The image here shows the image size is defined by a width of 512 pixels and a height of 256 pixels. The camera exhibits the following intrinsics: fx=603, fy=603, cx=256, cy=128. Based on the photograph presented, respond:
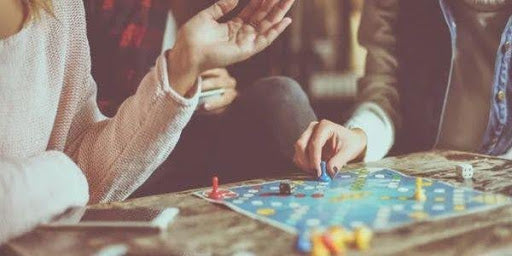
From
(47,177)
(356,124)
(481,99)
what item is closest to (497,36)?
(481,99)

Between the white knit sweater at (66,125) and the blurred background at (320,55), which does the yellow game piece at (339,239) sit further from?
the blurred background at (320,55)

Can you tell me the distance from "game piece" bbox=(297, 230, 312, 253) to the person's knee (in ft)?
2.25

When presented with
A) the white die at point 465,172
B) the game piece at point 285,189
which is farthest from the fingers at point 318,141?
the white die at point 465,172

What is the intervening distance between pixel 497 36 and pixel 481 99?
16 cm

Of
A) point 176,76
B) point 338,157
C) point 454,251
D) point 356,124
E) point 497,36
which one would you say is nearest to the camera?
point 454,251

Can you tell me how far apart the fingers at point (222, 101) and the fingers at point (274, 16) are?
400 mm

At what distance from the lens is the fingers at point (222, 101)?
54.6 inches

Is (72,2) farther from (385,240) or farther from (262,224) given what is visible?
(385,240)

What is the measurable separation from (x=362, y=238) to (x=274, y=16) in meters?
0.49

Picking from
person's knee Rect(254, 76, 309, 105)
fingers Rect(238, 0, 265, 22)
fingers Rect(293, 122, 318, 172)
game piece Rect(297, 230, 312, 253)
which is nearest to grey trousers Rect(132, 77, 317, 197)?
person's knee Rect(254, 76, 309, 105)

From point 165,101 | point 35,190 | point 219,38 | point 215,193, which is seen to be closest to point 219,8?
point 219,38

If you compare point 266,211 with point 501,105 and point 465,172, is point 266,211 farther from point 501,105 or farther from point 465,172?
point 501,105

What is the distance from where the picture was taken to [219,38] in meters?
0.95

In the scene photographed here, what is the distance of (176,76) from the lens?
35.6 inches
